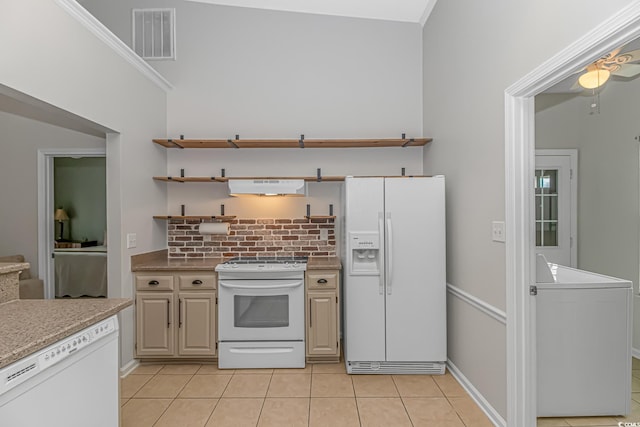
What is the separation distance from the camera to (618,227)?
3.51m

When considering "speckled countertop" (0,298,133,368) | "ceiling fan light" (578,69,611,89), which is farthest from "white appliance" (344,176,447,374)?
"speckled countertop" (0,298,133,368)

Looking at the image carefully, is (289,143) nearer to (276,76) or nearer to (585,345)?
(276,76)

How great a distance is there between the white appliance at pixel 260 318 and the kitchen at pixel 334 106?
0.84 meters

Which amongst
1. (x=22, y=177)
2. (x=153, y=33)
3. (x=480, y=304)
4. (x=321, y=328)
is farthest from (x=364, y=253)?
(x=22, y=177)

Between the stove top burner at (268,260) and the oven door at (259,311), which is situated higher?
the stove top burner at (268,260)

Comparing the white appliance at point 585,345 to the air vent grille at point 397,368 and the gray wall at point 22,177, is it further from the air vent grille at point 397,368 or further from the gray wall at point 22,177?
the gray wall at point 22,177

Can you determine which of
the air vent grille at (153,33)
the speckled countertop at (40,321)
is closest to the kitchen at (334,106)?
the air vent grille at (153,33)

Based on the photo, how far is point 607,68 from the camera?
8.02 ft

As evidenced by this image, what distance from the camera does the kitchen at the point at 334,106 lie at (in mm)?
2240

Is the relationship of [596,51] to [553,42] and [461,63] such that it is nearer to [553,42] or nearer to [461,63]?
[553,42]

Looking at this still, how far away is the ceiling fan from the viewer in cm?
226

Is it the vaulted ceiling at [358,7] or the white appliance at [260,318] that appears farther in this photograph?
the vaulted ceiling at [358,7]

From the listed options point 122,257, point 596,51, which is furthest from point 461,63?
point 122,257

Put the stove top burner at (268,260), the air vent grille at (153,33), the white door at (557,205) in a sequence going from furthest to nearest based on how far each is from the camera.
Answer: the white door at (557,205) → the air vent grille at (153,33) → the stove top burner at (268,260)
